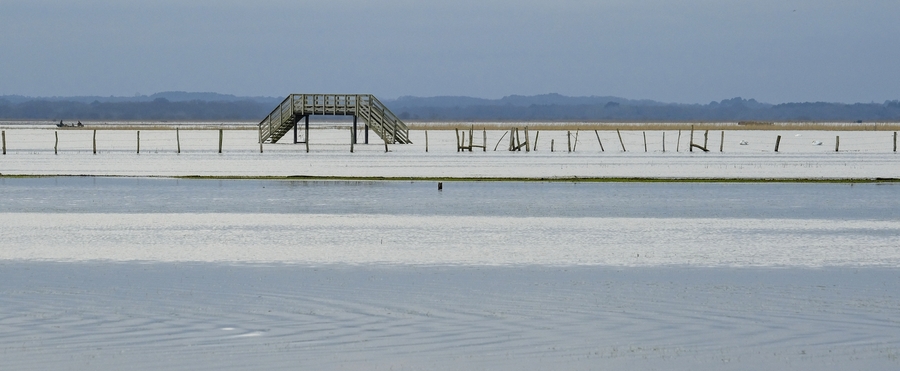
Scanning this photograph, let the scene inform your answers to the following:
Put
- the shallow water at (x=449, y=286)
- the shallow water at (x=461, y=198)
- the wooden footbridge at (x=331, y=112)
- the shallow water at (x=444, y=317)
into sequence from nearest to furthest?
the shallow water at (x=444, y=317) → the shallow water at (x=449, y=286) → the shallow water at (x=461, y=198) → the wooden footbridge at (x=331, y=112)

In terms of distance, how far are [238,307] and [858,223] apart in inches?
635

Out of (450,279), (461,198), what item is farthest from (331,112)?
(450,279)

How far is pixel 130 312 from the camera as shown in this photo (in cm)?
1389

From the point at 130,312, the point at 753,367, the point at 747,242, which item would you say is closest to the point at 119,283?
the point at 130,312

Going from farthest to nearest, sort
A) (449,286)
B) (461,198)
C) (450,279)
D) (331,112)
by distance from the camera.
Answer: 1. (331,112)
2. (461,198)
3. (450,279)
4. (449,286)

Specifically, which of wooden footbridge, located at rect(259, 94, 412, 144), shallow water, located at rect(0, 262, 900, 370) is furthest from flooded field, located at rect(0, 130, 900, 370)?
wooden footbridge, located at rect(259, 94, 412, 144)

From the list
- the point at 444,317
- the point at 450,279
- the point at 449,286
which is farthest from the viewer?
the point at 450,279

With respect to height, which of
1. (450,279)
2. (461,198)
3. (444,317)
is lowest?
(461,198)

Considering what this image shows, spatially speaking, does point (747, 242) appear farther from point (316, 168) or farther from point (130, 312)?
point (316, 168)

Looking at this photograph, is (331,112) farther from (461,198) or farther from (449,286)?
(449,286)

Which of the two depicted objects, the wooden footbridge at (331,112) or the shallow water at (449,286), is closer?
the shallow water at (449,286)

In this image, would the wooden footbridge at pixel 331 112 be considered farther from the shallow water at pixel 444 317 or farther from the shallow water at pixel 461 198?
the shallow water at pixel 444 317

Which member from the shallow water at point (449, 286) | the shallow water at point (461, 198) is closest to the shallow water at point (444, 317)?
the shallow water at point (449, 286)

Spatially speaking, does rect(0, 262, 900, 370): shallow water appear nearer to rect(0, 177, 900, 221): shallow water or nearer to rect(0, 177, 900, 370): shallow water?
rect(0, 177, 900, 370): shallow water
